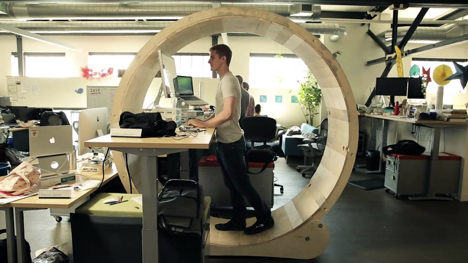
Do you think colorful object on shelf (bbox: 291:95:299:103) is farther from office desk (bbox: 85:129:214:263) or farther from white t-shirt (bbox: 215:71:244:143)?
office desk (bbox: 85:129:214:263)

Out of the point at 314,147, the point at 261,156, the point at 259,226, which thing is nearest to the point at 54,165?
the point at 259,226

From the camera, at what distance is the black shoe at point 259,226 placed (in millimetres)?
2709

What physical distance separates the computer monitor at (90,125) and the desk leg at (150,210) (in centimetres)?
95

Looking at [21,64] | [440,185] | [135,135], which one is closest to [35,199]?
[135,135]

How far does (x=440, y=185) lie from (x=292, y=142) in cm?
279

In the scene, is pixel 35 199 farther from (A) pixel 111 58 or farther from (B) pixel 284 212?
(A) pixel 111 58

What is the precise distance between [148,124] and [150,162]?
0.26 m

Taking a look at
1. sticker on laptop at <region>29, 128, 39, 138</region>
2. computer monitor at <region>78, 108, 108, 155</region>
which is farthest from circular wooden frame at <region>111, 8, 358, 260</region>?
sticker on laptop at <region>29, 128, 39, 138</region>

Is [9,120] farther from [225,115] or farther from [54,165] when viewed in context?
[225,115]

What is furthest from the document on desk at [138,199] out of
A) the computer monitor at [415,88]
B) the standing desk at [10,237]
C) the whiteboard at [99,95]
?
the computer monitor at [415,88]

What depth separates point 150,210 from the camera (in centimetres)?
171

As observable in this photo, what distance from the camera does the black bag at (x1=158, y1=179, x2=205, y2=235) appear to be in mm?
1792

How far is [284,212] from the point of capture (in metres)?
2.94

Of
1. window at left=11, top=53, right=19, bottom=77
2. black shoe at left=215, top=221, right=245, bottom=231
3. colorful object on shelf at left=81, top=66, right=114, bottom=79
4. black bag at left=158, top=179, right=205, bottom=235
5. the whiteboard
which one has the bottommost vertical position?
black shoe at left=215, top=221, right=245, bottom=231
